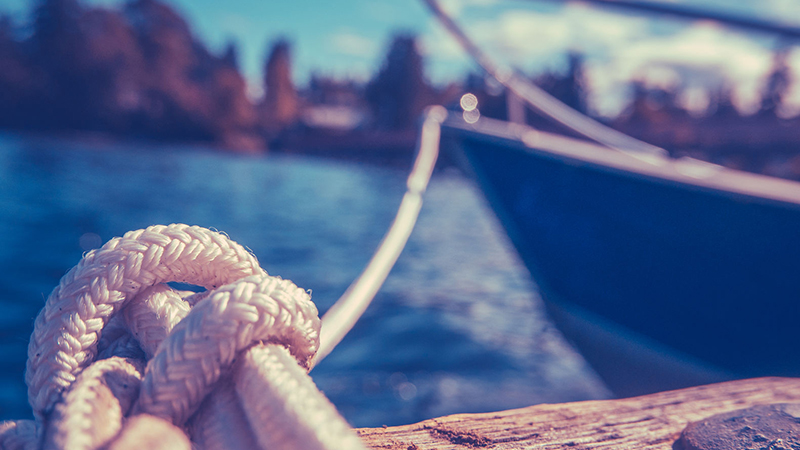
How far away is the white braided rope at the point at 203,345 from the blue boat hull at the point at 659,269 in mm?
2226

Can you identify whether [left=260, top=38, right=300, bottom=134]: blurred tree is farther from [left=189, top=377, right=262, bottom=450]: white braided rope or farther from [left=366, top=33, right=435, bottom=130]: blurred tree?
[left=189, top=377, right=262, bottom=450]: white braided rope

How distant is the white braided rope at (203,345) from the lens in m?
0.65

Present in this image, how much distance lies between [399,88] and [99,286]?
5258 cm

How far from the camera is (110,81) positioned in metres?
36.8

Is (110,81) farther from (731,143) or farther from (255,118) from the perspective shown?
(731,143)

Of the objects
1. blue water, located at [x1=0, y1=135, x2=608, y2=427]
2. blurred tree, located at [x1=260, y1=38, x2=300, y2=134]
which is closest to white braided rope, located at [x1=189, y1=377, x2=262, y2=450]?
blue water, located at [x1=0, y1=135, x2=608, y2=427]

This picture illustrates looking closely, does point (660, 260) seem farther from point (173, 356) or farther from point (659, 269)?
point (173, 356)

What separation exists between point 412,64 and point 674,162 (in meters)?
51.9

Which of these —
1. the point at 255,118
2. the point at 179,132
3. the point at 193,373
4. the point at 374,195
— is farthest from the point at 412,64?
the point at 193,373

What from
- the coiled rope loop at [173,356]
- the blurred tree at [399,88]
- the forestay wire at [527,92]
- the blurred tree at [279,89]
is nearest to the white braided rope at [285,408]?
the coiled rope loop at [173,356]

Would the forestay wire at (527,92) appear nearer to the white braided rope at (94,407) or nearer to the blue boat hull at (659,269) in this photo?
the blue boat hull at (659,269)

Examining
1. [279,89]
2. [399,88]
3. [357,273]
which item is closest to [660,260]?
[357,273]

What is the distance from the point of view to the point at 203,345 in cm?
66

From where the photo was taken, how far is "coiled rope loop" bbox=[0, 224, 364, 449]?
58cm
